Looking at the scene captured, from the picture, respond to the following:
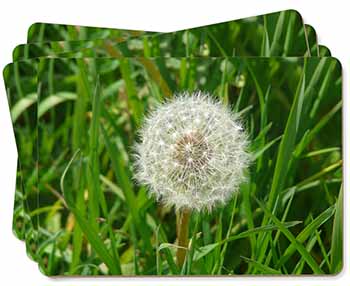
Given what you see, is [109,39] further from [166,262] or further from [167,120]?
[166,262]

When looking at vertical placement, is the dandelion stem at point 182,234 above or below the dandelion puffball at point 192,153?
below

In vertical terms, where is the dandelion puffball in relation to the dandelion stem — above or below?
above

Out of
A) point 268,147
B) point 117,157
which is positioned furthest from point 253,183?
point 117,157

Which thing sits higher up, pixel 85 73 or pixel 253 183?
pixel 85 73
